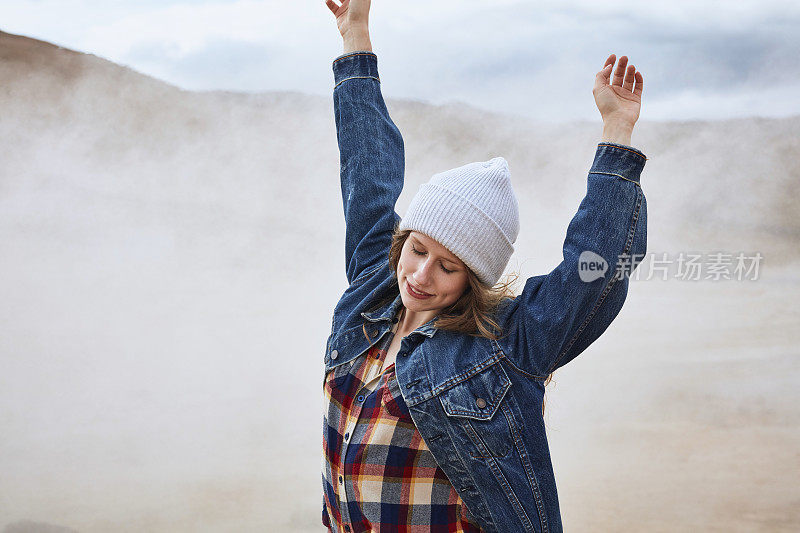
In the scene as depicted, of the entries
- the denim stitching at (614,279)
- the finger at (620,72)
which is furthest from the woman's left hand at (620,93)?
the denim stitching at (614,279)

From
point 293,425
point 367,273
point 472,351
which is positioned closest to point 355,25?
point 367,273

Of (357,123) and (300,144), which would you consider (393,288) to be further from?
(300,144)

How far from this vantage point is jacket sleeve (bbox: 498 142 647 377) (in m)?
1.18

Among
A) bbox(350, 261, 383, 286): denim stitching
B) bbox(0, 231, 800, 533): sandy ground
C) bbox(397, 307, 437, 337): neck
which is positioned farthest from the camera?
bbox(0, 231, 800, 533): sandy ground

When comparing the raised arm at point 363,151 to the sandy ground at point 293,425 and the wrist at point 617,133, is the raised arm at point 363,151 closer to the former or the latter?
the wrist at point 617,133

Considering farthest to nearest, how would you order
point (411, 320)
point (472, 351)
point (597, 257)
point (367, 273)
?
1. point (367, 273)
2. point (411, 320)
3. point (472, 351)
4. point (597, 257)

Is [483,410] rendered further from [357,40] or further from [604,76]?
[357,40]

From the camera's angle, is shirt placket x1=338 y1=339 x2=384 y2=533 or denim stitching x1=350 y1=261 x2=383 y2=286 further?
denim stitching x1=350 y1=261 x2=383 y2=286

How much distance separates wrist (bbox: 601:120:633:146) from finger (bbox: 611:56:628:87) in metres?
0.06

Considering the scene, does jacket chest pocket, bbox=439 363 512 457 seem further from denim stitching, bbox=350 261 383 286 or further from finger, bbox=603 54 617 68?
finger, bbox=603 54 617 68

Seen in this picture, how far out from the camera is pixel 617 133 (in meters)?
1.23

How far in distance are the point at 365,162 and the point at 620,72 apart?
20.3 inches

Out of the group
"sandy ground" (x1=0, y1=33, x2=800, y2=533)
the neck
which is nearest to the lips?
the neck

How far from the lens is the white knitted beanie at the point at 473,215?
128cm
